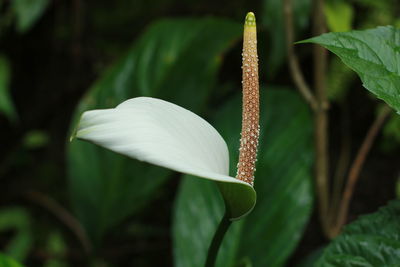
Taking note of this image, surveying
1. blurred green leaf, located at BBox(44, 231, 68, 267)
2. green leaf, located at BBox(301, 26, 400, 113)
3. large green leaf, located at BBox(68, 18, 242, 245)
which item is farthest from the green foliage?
blurred green leaf, located at BBox(44, 231, 68, 267)

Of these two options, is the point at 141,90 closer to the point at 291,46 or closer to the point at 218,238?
the point at 291,46

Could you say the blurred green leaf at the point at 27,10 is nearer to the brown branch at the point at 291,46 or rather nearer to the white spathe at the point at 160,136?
the brown branch at the point at 291,46

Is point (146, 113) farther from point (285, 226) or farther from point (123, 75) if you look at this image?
point (123, 75)

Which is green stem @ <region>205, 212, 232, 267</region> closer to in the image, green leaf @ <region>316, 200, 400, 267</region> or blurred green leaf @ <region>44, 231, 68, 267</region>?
green leaf @ <region>316, 200, 400, 267</region>

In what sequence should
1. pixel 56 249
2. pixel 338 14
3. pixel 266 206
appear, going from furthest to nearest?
1. pixel 56 249
2. pixel 338 14
3. pixel 266 206

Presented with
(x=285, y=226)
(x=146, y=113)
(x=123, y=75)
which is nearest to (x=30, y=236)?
(x=123, y=75)

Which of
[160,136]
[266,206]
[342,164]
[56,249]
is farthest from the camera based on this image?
[56,249]

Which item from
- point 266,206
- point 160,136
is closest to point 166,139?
point 160,136
